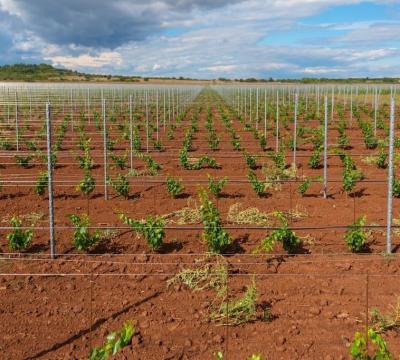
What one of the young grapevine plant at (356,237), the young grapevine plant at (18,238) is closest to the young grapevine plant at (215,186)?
the young grapevine plant at (356,237)

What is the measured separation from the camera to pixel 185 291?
17.2 feet

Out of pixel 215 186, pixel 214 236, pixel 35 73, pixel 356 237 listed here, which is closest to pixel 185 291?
pixel 214 236

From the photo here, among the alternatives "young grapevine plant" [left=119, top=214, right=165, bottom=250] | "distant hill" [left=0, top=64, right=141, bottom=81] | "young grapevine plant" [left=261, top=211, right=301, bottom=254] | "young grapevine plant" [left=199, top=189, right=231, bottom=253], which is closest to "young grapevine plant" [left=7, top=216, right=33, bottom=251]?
"young grapevine plant" [left=119, top=214, right=165, bottom=250]

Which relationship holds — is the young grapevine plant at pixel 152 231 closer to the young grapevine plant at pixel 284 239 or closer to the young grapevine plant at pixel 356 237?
the young grapevine plant at pixel 284 239

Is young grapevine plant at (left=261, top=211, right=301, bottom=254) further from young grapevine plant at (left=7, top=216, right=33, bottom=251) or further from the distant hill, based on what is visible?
the distant hill

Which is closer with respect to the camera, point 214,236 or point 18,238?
point 214,236

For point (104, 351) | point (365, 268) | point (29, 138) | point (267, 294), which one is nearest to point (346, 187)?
point (365, 268)

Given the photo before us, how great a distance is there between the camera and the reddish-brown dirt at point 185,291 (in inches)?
169

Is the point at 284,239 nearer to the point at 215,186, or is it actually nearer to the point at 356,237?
the point at 356,237

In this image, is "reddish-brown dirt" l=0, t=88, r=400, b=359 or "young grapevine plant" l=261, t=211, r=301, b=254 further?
"young grapevine plant" l=261, t=211, r=301, b=254

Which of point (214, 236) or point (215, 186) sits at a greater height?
point (215, 186)

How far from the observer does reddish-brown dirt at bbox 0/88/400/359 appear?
4281 millimetres

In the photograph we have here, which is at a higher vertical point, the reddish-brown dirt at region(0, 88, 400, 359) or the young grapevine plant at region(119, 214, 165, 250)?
the young grapevine plant at region(119, 214, 165, 250)

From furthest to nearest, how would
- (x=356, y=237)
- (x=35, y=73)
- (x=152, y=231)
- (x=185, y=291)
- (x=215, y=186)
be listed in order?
(x=35, y=73)
(x=215, y=186)
(x=152, y=231)
(x=356, y=237)
(x=185, y=291)
